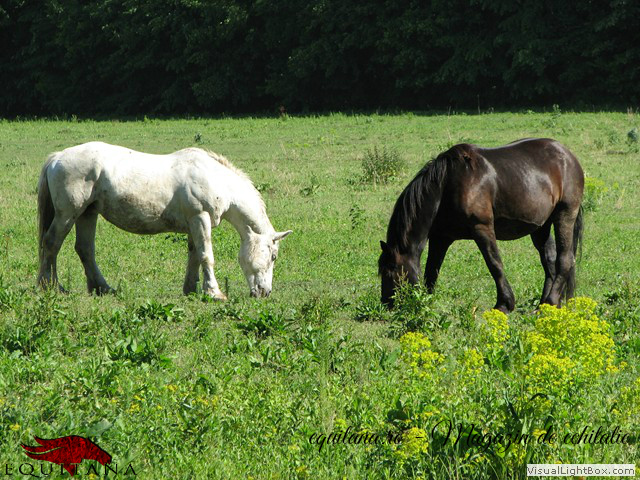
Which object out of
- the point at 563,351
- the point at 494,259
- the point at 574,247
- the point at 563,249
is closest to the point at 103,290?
the point at 494,259

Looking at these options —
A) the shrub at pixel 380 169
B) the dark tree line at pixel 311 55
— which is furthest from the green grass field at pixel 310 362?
the dark tree line at pixel 311 55

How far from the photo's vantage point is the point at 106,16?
4691cm

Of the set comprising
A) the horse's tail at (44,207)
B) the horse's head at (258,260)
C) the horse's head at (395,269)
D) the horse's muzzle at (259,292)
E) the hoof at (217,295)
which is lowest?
the horse's muzzle at (259,292)

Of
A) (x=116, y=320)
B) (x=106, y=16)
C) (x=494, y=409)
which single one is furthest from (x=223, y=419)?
(x=106, y=16)

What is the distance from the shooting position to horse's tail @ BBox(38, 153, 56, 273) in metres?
10.5

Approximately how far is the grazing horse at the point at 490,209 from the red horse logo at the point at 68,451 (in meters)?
4.32

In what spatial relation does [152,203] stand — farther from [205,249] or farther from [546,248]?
[546,248]

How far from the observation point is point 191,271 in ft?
A: 35.4

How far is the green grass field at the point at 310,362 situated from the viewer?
17.4ft

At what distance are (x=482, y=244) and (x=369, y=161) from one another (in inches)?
395

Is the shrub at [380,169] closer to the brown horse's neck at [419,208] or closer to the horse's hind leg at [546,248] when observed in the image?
the horse's hind leg at [546,248]

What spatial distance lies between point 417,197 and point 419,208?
0.38 ft

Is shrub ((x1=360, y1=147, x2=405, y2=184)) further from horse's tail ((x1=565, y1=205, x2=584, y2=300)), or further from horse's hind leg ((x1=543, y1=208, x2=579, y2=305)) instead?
horse's hind leg ((x1=543, y1=208, x2=579, y2=305))

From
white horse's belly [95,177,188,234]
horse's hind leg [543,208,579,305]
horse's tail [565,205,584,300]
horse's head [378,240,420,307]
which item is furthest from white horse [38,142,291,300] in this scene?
horse's tail [565,205,584,300]
